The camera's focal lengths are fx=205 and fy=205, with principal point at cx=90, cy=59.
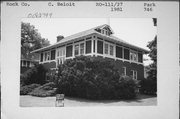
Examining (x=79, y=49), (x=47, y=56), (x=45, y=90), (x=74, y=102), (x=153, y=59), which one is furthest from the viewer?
(x=79, y=49)

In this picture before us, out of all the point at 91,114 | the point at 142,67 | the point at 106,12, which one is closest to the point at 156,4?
the point at 106,12

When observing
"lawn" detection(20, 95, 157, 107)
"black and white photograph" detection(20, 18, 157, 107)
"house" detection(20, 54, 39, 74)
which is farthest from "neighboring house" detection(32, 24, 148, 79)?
"lawn" detection(20, 95, 157, 107)

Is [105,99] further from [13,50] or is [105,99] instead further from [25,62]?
[13,50]

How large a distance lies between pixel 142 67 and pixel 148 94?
624mm

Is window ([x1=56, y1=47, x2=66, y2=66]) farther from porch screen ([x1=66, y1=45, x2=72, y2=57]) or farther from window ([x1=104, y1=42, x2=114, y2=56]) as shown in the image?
window ([x1=104, y1=42, x2=114, y2=56])

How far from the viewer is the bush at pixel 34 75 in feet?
10.6

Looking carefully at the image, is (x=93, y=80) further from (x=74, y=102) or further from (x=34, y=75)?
(x=34, y=75)

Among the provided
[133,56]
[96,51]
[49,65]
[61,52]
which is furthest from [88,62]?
[133,56]

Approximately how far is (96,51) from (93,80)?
21.3 inches

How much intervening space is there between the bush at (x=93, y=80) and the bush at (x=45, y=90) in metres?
0.11

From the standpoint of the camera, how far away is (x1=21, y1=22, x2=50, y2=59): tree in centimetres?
320

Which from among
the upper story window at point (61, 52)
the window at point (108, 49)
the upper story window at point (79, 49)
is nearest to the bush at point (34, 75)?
the upper story window at point (61, 52)

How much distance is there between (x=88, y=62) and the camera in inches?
149

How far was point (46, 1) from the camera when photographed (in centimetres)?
304
